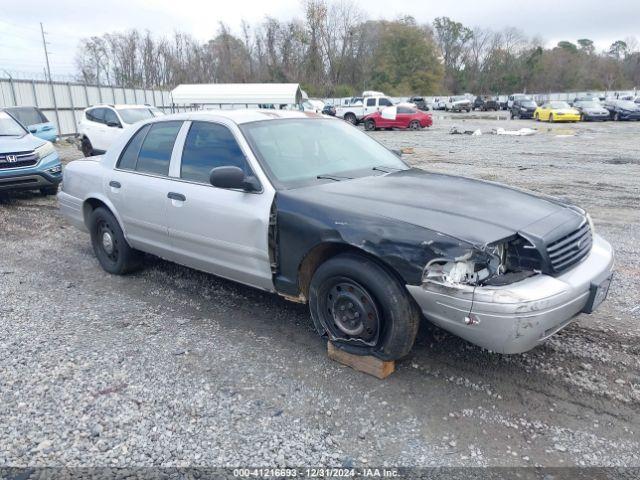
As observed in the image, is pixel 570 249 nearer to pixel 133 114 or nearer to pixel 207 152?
pixel 207 152

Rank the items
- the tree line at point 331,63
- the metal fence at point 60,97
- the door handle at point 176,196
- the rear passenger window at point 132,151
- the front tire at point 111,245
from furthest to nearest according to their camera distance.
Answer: the tree line at point 331,63 → the metal fence at point 60,97 → the front tire at point 111,245 → the rear passenger window at point 132,151 → the door handle at point 176,196

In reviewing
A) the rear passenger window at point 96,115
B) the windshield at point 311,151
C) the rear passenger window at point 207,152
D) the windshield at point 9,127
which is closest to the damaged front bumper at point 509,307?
the windshield at point 311,151

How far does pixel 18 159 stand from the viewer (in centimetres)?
882

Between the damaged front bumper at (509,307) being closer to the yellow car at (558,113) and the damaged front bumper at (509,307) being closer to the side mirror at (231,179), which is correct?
the side mirror at (231,179)

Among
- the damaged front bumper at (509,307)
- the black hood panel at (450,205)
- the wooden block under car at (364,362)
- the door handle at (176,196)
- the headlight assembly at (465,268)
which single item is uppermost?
the black hood panel at (450,205)

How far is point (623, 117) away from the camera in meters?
33.0

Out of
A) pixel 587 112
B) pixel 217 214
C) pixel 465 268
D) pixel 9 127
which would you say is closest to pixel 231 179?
pixel 217 214

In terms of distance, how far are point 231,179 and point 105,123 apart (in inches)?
520

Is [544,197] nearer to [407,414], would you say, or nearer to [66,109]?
[407,414]

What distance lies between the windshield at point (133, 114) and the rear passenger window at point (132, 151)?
10632 millimetres

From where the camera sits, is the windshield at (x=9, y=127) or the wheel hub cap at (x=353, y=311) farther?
the windshield at (x=9, y=127)

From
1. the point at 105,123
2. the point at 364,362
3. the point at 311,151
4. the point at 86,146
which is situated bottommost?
the point at 86,146

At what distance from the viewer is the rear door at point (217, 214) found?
12.1 feet

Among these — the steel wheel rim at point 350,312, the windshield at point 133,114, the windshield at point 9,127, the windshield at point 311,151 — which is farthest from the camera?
the windshield at point 133,114
